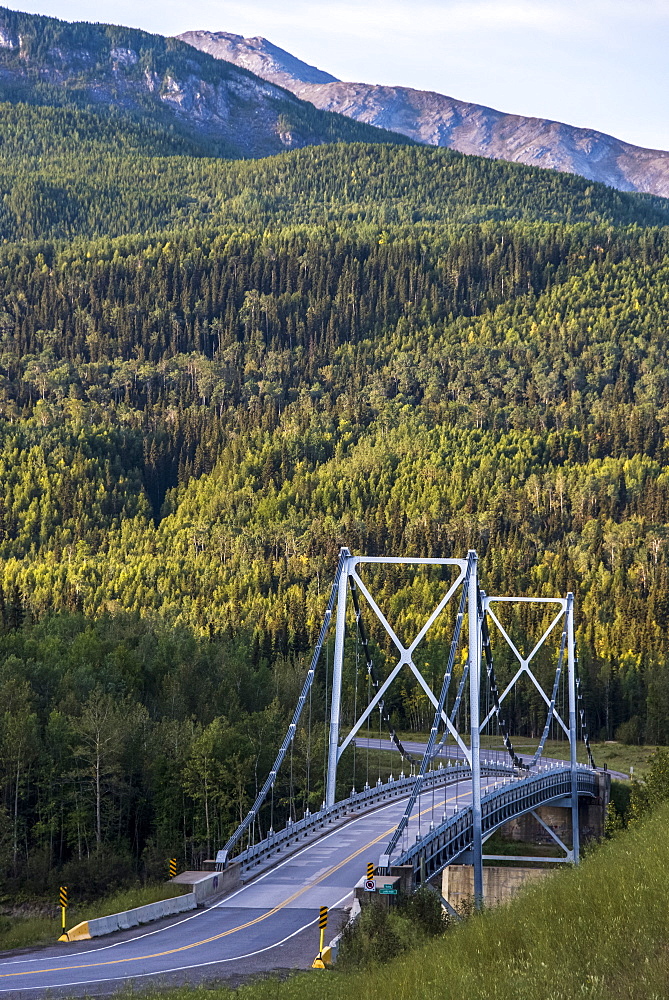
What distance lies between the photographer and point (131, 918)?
44.0m

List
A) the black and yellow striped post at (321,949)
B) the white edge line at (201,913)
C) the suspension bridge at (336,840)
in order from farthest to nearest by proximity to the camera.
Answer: the white edge line at (201,913), the suspension bridge at (336,840), the black and yellow striped post at (321,949)

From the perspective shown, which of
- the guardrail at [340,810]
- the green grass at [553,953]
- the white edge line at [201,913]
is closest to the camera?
the green grass at [553,953]

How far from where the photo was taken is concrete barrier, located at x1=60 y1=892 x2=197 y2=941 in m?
42.2

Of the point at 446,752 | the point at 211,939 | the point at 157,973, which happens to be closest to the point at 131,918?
the point at 211,939

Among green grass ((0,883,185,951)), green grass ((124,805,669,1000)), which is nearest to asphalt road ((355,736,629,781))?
green grass ((0,883,185,951))

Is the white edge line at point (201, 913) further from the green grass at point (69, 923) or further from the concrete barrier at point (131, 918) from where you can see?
the green grass at point (69, 923)

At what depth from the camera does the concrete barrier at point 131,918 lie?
42250mm

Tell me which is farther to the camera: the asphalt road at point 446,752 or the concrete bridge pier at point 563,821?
the asphalt road at point 446,752

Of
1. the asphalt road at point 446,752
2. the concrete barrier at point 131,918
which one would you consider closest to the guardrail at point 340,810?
the concrete barrier at point 131,918

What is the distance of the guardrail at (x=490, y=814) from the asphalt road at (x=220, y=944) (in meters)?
2.20

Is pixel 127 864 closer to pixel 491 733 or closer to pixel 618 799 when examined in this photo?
pixel 618 799

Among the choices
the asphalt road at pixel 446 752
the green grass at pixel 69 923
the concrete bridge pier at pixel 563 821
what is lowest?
the asphalt road at pixel 446 752

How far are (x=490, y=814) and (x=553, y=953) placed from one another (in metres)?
47.4

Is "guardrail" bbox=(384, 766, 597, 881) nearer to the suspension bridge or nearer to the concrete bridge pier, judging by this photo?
the suspension bridge
